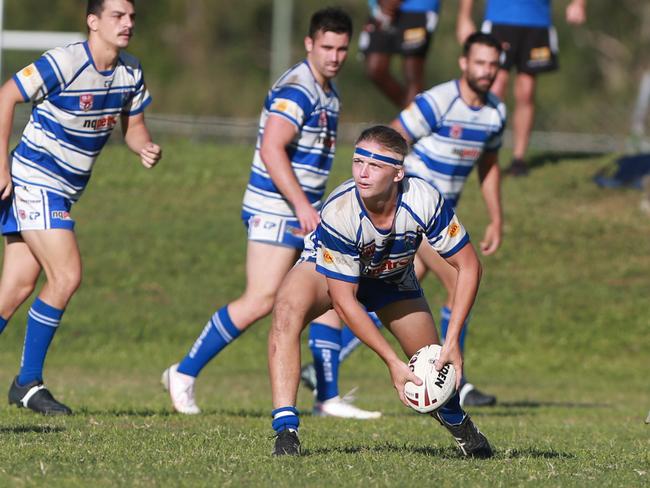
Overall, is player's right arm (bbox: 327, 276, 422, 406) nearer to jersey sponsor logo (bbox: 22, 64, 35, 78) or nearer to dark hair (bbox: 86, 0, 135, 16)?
jersey sponsor logo (bbox: 22, 64, 35, 78)

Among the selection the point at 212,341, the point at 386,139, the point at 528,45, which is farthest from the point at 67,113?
the point at 528,45

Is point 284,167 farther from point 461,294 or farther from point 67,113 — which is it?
point 461,294

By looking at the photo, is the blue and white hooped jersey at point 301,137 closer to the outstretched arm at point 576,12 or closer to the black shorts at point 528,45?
the black shorts at point 528,45

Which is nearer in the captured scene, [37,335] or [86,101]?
[86,101]

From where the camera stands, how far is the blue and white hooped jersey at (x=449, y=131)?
10.3 meters

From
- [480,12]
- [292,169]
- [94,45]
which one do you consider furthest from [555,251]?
[480,12]

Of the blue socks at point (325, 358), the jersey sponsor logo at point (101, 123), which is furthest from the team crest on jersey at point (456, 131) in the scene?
the jersey sponsor logo at point (101, 123)

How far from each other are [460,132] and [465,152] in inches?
6.9

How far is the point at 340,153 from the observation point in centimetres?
1973

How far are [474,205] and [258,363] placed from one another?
431cm

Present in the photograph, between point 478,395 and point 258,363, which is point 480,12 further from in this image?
point 478,395

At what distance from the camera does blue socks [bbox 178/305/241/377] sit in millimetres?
9273

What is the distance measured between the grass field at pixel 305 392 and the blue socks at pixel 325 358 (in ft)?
0.85

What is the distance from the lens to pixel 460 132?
1042 centimetres
